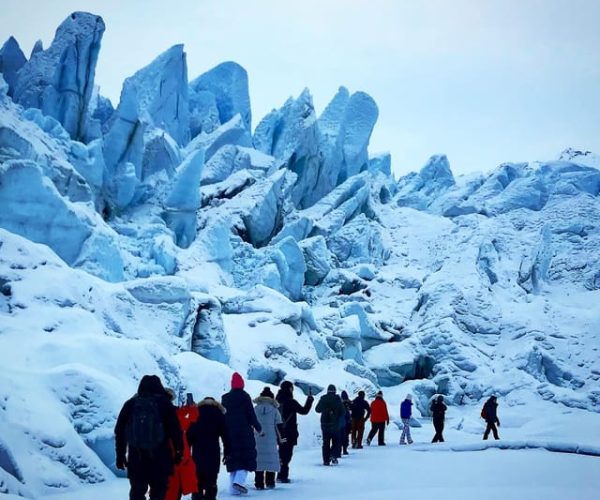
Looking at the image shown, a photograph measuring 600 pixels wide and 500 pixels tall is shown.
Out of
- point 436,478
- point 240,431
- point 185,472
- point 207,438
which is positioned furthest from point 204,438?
point 436,478

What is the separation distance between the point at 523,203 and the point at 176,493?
66.4 meters

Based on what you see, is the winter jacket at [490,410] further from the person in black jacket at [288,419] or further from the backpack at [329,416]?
the person in black jacket at [288,419]

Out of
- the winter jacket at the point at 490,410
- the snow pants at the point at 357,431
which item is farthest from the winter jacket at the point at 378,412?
the winter jacket at the point at 490,410

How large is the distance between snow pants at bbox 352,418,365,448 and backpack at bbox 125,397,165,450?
11197 mm

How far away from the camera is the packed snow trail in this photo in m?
7.73

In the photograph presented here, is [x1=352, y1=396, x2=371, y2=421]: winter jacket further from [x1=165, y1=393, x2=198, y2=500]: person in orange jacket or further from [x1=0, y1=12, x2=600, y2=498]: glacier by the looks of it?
[x1=165, y1=393, x2=198, y2=500]: person in orange jacket

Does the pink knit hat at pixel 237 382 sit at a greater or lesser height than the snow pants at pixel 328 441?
greater

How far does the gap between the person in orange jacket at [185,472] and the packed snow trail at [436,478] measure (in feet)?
3.50

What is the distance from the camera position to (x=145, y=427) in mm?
5480

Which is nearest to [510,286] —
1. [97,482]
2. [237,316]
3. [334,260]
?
[334,260]

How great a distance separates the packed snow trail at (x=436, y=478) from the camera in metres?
7.73

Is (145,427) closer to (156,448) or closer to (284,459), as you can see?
(156,448)

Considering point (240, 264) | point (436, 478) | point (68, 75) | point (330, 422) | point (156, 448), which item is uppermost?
point (68, 75)

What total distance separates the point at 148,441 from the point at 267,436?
3.57m
